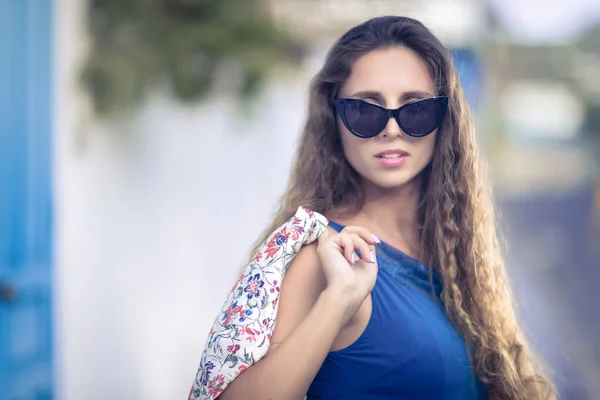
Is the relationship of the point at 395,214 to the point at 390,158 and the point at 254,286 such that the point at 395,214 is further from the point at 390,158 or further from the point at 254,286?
the point at 254,286

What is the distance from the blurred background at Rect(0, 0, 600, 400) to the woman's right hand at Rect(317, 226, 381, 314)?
1.30 meters

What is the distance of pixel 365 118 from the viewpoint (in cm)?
161

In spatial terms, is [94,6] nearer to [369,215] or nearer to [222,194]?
[222,194]

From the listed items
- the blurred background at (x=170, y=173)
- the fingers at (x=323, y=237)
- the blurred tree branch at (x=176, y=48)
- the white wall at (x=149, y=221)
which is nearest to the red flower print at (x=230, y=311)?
the fingers at (x=323, y=237)

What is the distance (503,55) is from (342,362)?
233 inches

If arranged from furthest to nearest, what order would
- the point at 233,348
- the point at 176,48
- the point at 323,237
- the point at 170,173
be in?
the point at 170,173, the point at 176,48, the point at 323,237, the point at 233,348

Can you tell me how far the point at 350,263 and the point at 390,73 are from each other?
0.45m

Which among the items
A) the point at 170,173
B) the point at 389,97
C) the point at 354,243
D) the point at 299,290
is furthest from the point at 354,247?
the point at 170,173

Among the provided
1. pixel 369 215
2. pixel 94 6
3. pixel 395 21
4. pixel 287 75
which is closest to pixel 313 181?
pixel 369 215

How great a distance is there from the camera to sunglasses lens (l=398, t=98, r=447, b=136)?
161 cm

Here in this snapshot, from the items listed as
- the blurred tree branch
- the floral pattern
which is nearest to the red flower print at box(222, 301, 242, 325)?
the floral pattern

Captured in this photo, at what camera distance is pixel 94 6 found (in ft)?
13.8

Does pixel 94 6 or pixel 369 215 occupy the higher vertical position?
pixel 94 6

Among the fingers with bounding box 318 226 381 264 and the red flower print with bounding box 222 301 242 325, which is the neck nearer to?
the fingers with bounding box 318 226 381 264
